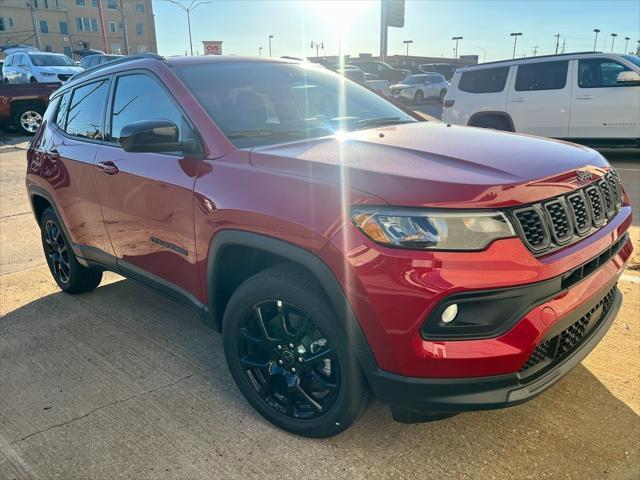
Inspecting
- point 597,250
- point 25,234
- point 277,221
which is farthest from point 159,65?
point 25,234

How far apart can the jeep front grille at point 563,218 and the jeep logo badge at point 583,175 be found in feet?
0.12

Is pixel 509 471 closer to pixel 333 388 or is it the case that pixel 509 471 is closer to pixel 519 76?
pixel 333 388

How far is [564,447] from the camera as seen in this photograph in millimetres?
2363

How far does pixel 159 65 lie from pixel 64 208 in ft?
5.04

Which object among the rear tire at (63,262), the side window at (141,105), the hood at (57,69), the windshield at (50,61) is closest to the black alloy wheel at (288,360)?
the side window at (141,105)

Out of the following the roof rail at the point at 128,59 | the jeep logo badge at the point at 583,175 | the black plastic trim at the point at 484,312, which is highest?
the roof rail at the point at 128,59

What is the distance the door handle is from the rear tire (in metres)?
0.95

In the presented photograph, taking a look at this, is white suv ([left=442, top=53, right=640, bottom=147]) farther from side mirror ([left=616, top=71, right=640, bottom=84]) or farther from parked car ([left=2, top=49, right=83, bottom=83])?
parked car ([left=2, top=49, right=83, bottom=83])

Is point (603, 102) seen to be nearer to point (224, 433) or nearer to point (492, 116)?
point (492, 116)

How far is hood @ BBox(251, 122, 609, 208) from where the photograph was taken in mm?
1944

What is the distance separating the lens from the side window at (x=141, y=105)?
9.64ft

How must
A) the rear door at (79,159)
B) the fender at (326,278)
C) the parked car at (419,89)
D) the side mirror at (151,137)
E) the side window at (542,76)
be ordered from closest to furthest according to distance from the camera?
1. the fender at (326,278)
2. the side mirror at (151,137)
3. the rear door at (79,159)
4. the side window at (542,76)
5. the parked car at (419,89)

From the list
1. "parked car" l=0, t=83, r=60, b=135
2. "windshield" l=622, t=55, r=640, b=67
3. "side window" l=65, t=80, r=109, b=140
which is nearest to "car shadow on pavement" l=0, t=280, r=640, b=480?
"side window" l=65, t=80, r=109, b=140

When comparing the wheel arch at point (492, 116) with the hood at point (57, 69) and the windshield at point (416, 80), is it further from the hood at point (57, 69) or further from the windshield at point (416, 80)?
the windshield at point (416, 80)
